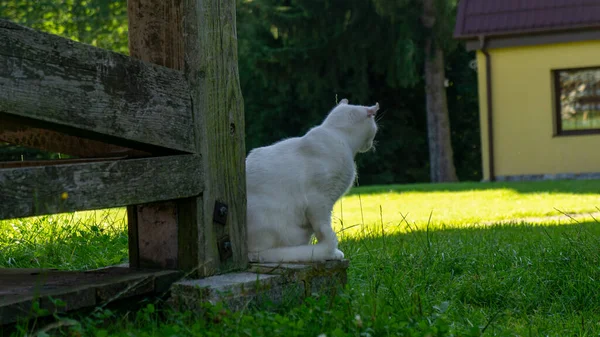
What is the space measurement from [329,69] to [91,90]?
2235 centimetres

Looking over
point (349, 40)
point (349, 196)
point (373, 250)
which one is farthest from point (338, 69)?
point (373, 250)

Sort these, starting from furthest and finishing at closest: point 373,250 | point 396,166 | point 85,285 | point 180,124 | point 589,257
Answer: point 396,166 → point 373,250 → point 589,257 → point 180,124 → point 85,285

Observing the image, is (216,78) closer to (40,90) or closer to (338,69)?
(40,90)

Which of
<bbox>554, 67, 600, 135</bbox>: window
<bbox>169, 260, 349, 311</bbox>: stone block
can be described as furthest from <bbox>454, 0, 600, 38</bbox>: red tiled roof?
<bbox>169, 260, 349, 311</bbox>: stone block

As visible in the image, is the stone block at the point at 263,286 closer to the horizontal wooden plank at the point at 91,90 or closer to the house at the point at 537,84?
the horizontal wooden plank at the point at 91,90

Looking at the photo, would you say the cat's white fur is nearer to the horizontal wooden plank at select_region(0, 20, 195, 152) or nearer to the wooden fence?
the wooden fence

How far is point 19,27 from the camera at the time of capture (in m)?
2.76

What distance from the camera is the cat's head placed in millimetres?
4230

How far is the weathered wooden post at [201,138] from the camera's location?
11.2ft

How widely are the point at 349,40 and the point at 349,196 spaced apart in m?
8.65

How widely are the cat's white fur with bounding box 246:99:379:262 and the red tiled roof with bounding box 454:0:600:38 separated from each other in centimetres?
1570

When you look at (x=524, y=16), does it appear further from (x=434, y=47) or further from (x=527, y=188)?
(x=527, y=188)

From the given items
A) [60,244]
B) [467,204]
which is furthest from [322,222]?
[467,204]

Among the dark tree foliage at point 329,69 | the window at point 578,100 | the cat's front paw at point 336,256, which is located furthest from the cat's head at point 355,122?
the dark tree foliage at point 329,69
